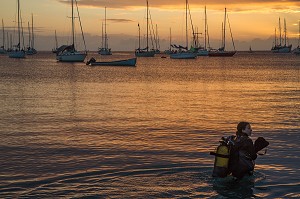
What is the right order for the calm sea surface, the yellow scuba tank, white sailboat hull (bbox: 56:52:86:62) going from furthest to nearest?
white sailboat hull (bbox: 56:52:86:62) → the calm sea surface → the yellow scuba tank

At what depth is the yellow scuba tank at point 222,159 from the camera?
1073 cm

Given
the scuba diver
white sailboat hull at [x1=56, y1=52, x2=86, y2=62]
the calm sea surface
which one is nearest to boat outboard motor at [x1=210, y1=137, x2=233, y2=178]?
the scuba diver

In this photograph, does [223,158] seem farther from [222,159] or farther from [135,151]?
[135,151]

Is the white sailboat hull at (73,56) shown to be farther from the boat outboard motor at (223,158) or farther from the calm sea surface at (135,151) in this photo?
the boat outboard motor at (223,158)

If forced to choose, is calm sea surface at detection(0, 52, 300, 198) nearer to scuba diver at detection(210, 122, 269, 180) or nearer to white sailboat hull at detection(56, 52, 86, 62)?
scuba diver at detection(210, 122, 269, 180)

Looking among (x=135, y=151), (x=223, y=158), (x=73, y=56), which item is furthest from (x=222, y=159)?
(x=73, y=56)

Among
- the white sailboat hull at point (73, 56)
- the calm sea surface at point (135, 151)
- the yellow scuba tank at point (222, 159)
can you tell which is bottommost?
the calm sea surface at point (135, 151)

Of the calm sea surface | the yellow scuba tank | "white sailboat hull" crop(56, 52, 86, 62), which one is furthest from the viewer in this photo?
"white sailboat hull" crop(56, 52, 86, 62)

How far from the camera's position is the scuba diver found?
35.2 ft

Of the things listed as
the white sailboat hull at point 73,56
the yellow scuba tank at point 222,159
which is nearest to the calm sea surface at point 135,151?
the yellow scuba tank at point 222,159

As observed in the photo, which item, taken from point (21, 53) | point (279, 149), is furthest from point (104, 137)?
point (21, 53)

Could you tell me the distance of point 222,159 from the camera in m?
10.8

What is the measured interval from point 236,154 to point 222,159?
0.32 m

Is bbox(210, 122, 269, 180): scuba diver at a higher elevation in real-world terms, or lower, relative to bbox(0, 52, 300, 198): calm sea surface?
higher
